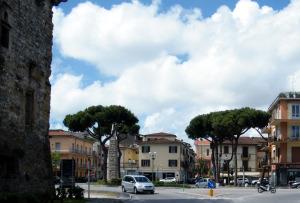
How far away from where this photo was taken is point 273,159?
9300cm

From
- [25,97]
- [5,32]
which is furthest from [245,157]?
[5,32]

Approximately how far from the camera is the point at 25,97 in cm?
2770

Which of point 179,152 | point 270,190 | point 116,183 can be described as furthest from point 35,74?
point 179,152

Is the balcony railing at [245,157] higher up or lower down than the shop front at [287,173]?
higher up

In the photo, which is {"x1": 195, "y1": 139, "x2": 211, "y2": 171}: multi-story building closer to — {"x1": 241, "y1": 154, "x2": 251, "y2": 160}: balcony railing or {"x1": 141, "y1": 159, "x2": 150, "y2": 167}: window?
{"x1": 241, "y1": 154, "x2": 251, "y2": 160}: balcony railing

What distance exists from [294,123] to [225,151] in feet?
136

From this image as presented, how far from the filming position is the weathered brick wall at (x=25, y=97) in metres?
24.5

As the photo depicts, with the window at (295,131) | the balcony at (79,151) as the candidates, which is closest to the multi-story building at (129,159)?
the balcony at (79,151)

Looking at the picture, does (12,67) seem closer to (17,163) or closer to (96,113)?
(17,163)

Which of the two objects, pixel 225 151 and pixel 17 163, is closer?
pixel 17 163

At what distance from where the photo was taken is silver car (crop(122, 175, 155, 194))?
51844 millimetres

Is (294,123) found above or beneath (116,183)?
above

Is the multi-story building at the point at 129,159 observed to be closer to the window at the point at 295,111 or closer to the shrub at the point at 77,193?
the window at the point at 295,111

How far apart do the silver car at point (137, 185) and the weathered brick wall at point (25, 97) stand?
22806 millimetres
